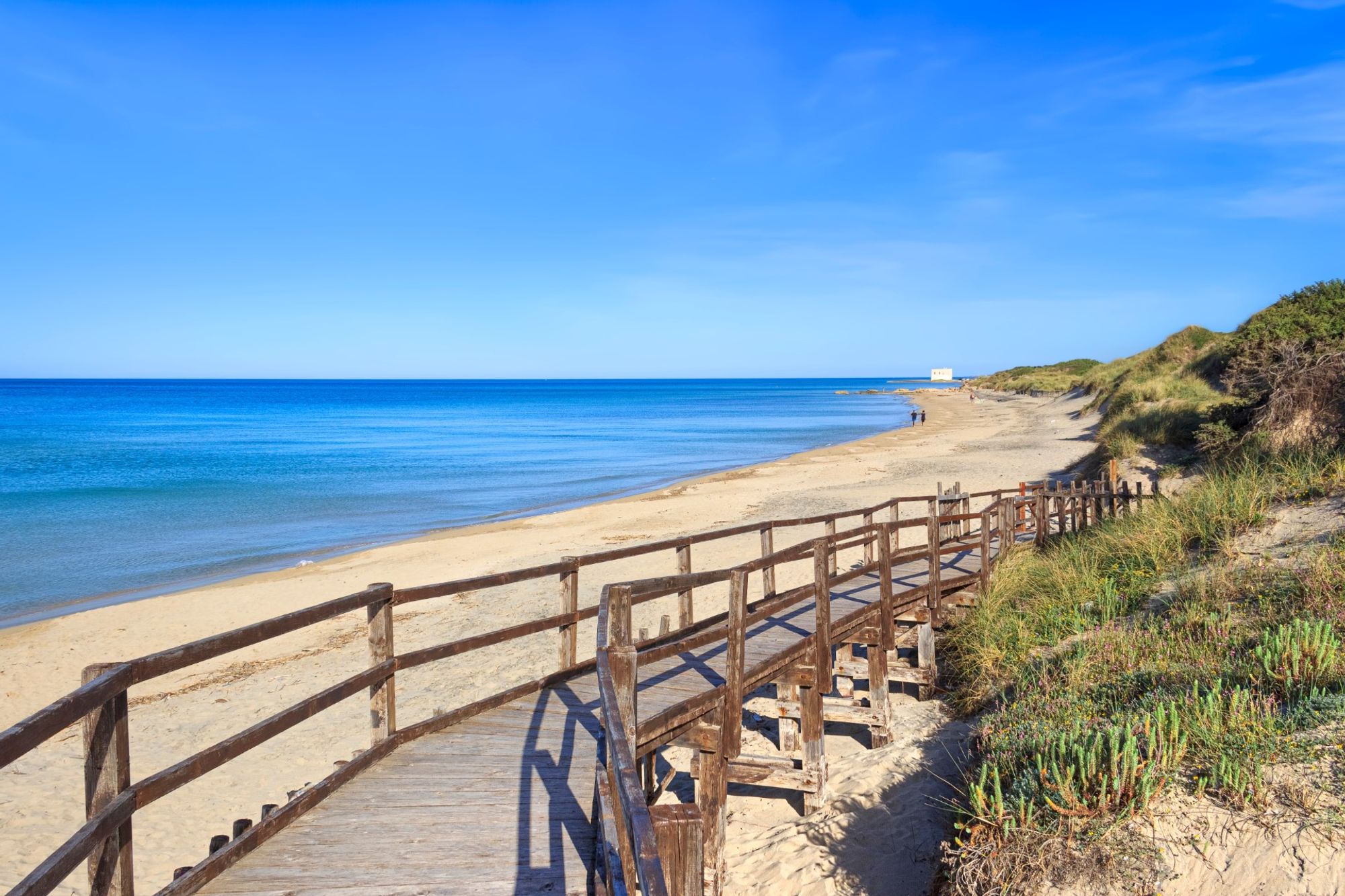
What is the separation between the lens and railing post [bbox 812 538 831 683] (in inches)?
316

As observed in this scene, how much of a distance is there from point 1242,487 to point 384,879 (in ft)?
35.8

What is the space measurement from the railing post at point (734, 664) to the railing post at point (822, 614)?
4.69ft

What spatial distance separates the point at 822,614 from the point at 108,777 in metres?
5.98

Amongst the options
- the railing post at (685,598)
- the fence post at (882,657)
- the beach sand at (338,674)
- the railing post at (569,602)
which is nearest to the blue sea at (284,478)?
the beach sand at (338,674)

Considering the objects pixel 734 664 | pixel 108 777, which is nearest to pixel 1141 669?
pixel 734 664

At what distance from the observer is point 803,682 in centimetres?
835

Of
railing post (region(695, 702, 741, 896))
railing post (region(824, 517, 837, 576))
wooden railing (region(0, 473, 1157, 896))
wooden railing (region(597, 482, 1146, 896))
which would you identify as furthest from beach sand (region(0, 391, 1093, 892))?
railing post (region(824, 517, 837, 576))

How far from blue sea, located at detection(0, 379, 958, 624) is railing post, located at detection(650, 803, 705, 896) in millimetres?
18557

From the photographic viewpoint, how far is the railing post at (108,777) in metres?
3.35

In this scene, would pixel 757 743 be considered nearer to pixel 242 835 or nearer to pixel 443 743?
pixel 443 743

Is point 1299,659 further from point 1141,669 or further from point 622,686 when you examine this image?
point 622,686

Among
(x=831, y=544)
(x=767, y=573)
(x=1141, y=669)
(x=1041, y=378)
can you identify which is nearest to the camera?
(x=1141, y=669)

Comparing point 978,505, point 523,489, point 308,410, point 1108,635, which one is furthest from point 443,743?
point 308,410

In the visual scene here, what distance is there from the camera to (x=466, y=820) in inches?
186
